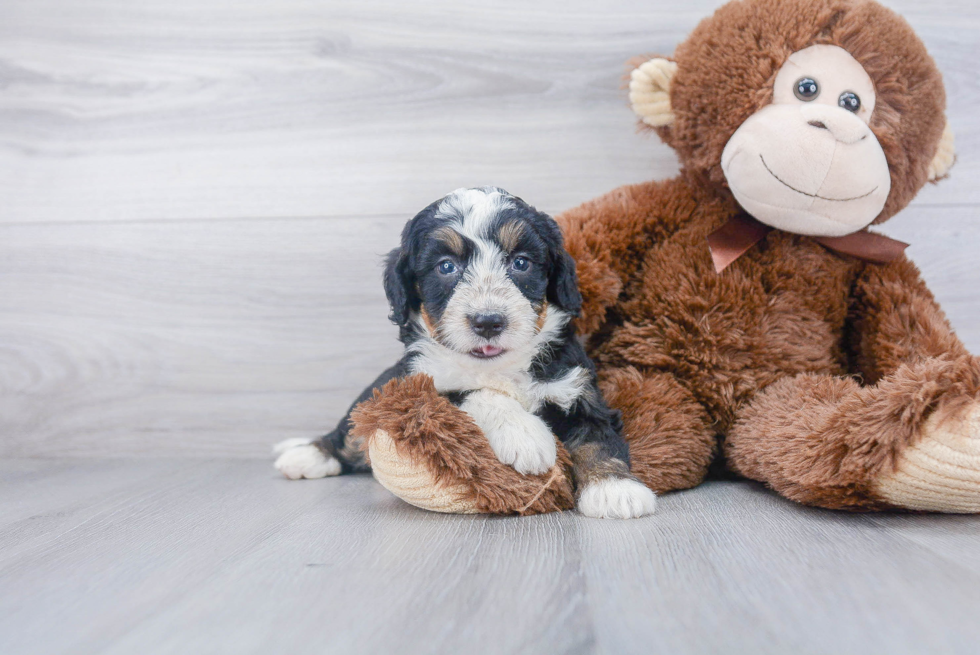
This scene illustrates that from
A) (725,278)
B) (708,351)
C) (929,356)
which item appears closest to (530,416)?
(708,351)

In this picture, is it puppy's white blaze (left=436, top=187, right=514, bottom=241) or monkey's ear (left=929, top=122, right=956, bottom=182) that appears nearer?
puppy's white blaze (left=436, top=187, right=514, bottom=241)

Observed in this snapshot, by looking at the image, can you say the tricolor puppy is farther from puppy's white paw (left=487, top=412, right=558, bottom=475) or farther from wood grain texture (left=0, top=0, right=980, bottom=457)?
wood grain texture (left=0, top=0, right=980, bottom=457)

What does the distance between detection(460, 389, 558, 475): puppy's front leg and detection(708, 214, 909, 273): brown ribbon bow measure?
609mm

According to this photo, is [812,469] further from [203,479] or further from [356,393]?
[203,479]

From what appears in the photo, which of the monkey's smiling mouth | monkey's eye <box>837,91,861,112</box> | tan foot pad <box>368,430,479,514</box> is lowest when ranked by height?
tan foot pad <box>368,430,479,514</box>

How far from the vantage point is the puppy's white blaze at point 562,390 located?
1469 millimetres

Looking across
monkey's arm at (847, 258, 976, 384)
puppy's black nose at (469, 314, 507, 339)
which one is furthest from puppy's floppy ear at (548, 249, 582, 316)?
monkey's arm at (847, 258, 976, 384)

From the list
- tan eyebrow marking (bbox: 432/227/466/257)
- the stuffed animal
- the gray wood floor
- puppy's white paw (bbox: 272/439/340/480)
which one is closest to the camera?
tan eyebrow marking (bbox: 432/227/466/257)

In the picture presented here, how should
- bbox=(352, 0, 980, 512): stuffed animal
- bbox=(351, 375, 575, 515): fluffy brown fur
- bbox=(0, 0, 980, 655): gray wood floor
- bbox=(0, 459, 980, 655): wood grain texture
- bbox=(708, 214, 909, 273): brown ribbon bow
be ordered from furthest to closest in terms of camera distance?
bbox=(0, 0, 980, 655): gray wood floor < bbox=(708, 214, 909, 273): brown ribbon bow < bbox=(352, 0, 980, 512): stuffed animal < bbox=(351, 375, 575, 515): fluffy brown fur < bbox=(0, 459, 980, 655): wood grain texture

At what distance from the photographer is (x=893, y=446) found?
47.8 inches

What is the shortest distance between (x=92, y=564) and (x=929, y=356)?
1.70m

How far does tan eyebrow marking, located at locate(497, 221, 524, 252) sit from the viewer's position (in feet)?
4.62

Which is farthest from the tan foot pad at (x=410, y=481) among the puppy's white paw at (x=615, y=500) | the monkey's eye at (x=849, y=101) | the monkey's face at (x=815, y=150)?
the monkey's eye at (x=849, y=101)

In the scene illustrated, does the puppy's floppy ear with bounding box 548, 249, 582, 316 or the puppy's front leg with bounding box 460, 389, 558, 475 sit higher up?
the puppy's floppy ear with bounding box 548, 249, 582, 316
